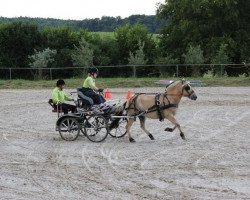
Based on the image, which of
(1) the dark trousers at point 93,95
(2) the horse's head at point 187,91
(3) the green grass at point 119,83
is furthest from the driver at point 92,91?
(3) the green grass at point 119,83

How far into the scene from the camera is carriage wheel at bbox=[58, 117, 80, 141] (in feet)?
51.3

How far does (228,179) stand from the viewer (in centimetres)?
1109

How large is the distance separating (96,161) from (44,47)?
29684 millimetres

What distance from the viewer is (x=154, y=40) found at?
45.5 metres

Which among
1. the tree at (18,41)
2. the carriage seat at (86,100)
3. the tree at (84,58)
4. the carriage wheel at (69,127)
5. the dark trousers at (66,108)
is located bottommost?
the carriage wheel at (69,127)

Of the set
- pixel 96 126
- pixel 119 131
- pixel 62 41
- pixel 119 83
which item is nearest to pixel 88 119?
pixel 96 126

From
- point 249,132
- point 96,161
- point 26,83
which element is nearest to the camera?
point 96,161

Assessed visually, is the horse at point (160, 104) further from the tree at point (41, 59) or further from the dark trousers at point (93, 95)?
the tree at point (41, 59)

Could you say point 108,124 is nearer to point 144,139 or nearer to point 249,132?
point 144,139

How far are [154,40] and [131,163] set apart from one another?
33.5 m

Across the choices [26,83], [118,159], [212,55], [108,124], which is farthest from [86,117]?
[212,55]

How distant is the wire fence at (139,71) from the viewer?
1419 inches

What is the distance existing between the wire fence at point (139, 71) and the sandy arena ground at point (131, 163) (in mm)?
15536

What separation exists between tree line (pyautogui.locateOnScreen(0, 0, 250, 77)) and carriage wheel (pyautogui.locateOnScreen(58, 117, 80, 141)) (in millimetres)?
21550
